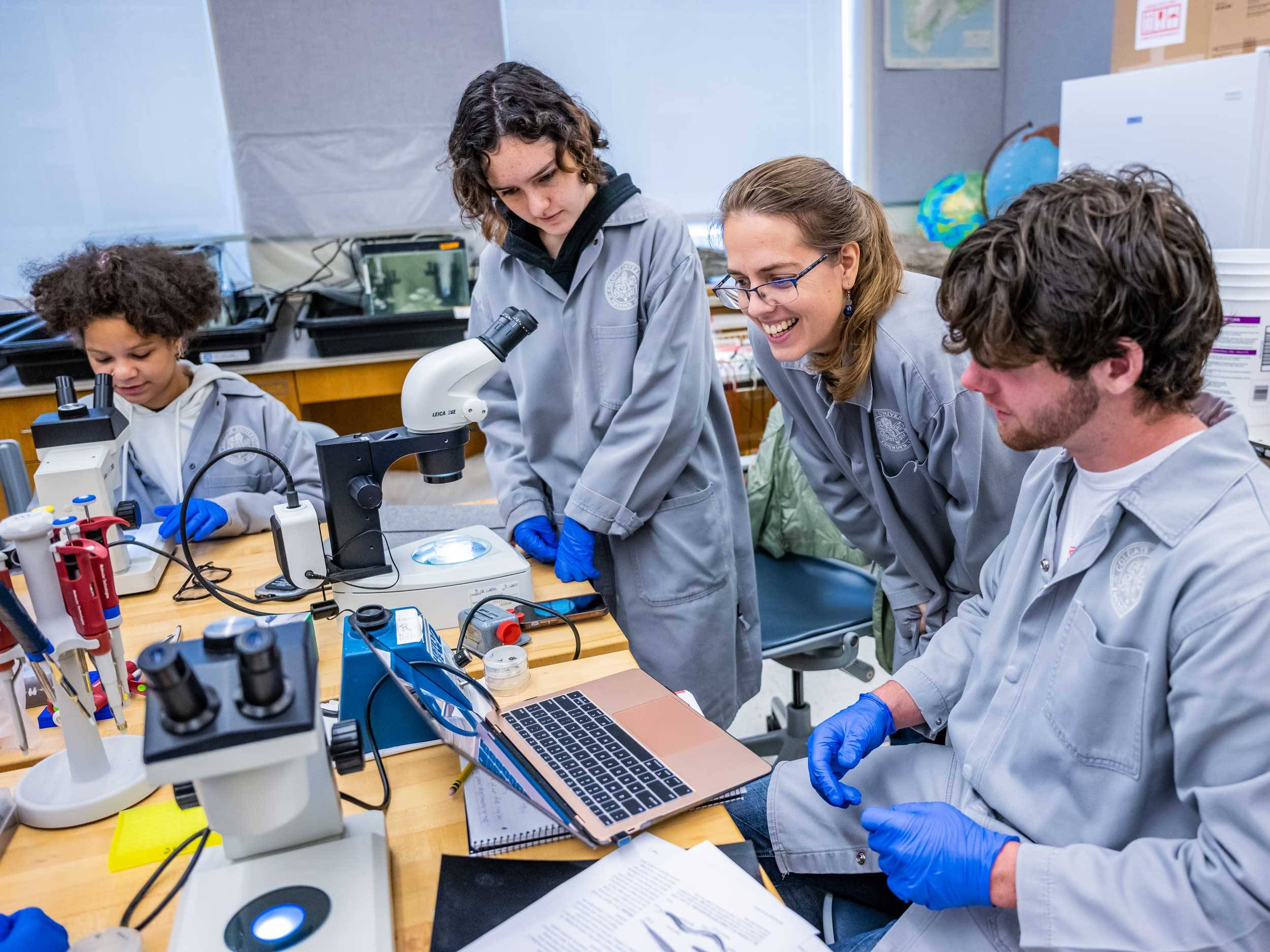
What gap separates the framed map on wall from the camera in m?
3.93

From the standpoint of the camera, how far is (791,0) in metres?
3.88

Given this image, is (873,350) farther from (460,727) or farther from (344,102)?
(344,102)

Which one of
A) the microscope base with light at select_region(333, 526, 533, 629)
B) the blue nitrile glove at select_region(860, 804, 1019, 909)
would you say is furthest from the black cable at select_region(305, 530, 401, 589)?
the blue nitrile glove at select_region(860, 804, 1019, 909)

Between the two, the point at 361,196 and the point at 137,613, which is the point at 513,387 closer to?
the point at 137,613

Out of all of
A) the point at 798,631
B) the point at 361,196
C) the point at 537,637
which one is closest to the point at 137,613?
the point at 537,637

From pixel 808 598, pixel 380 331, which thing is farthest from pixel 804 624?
pixel 380 331

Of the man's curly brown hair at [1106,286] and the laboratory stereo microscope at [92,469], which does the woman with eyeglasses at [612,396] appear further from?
the man's curly brown hair at [1106,286]

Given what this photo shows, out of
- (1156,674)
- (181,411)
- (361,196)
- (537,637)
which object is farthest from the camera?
(361,196)

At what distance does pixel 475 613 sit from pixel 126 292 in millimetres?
1071

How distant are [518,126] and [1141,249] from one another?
39.7 inches

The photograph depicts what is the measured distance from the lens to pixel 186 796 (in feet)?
2.63

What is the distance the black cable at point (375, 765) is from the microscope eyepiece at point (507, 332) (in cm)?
58

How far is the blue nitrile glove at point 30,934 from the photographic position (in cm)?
71

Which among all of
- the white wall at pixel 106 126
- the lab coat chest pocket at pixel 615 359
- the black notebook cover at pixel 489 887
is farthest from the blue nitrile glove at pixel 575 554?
the white wall at pixel 106 126
